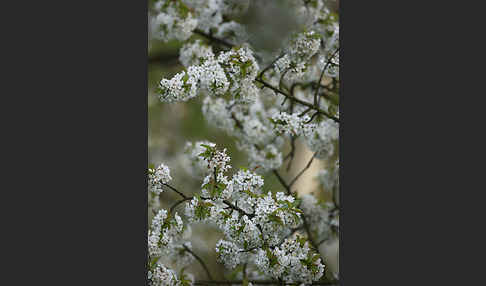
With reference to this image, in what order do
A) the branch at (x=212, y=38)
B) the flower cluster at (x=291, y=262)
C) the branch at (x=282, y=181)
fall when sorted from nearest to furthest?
1. the flower cluster at (x=291, y=262)
2. the branch at (x=282, y=181)
3. the branch at (x=212, y=38)

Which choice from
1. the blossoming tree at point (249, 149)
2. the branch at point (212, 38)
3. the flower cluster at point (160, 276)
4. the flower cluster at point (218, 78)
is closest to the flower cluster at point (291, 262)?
the blossoming tree at point (249, 149)

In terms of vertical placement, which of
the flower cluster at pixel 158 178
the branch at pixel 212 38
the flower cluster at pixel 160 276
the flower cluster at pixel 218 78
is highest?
the branch at pixel 212 38

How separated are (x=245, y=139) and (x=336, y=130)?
1.34 feet

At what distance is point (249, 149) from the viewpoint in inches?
90.2

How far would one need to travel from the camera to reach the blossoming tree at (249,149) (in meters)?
1.70

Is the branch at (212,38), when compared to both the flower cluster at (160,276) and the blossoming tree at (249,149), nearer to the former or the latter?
the blossoming tree at (249,149)

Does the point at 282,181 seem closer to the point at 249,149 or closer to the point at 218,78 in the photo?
the point at 249,149

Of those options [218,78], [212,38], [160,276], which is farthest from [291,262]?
[212,38]

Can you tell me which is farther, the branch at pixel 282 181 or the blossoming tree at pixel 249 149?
the branch at pixel 282 181

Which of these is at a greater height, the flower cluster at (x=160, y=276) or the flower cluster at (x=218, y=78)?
the flower cluster at (x=218, y=78)

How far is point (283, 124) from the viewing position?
1939 millimetres

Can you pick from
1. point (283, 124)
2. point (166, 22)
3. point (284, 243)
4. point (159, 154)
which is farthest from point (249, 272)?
point (159, 154)
